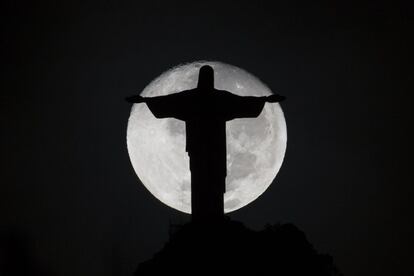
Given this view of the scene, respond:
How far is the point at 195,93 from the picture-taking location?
13961 millimetres

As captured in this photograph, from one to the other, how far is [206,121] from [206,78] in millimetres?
961

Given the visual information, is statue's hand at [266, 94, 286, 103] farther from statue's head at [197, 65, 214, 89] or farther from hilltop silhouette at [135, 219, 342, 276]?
hilltop silhouette at [135, 219, 342, 276]

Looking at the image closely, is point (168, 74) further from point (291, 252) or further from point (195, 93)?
point (291, 252)

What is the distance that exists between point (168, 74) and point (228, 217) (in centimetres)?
426

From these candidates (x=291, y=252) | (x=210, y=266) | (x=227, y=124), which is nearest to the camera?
(x=210, y=266)

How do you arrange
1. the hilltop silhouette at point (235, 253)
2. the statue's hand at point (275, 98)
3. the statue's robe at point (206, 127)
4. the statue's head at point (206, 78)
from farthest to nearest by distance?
the statue's head at point (206, 78) < the statue's hand at point (275, 98) < the statue's robe at point (206, 127) < the hilltop silhouette at point (235, 253)

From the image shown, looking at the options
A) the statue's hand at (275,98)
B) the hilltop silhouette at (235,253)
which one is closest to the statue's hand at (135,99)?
the statue's hand at (275,98)

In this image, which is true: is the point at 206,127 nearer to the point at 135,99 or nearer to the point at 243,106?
the point at 243,106

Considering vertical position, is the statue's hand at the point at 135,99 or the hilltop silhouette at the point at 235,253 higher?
the statue's hand at the point at 135,99

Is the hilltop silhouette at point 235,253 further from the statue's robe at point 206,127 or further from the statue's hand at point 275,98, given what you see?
the statue's hand at point 275,98

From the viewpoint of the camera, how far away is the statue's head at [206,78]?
45.9 ft

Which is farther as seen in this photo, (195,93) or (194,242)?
(195,93)

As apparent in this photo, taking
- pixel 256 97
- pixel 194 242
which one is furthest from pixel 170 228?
pixel 256 97

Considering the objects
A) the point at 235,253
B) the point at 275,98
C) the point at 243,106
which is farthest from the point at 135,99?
the point at 235,253
